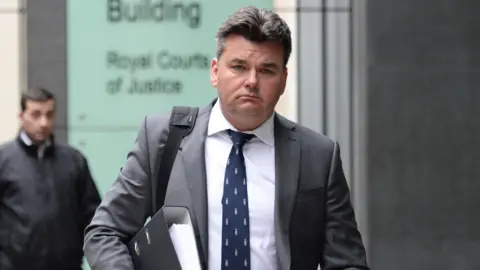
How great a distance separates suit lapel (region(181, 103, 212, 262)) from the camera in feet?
10.8

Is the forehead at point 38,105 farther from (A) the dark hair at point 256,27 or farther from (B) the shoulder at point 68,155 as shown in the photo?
(A) the dark hair at point 256,27

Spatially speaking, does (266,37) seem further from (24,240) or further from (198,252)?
(24,240)

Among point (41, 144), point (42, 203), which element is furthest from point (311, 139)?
point (41, 144)

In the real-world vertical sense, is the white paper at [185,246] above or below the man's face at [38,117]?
below

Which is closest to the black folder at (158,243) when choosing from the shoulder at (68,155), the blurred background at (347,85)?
the shoulder at (68,155)

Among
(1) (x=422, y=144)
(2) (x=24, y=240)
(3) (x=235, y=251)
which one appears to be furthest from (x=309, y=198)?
(1) (x=422, y=144)

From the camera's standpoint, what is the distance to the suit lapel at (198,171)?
10.8 feet

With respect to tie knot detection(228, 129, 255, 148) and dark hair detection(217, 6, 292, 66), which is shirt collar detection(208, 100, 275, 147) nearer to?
tie knot detection(228, 129, 255, 148)

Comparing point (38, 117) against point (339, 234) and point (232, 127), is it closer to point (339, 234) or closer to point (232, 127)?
point (232, 127)

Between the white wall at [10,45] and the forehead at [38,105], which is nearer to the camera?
the forehead at [38,105]

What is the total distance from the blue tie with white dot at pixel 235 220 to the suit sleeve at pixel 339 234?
30 cm

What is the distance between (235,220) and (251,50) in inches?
22.0

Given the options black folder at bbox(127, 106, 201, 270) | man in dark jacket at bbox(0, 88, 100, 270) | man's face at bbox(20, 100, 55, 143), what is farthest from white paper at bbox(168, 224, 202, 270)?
man's face at bbox(20, 100, 55, 143)

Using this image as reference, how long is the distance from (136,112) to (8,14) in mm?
1275
